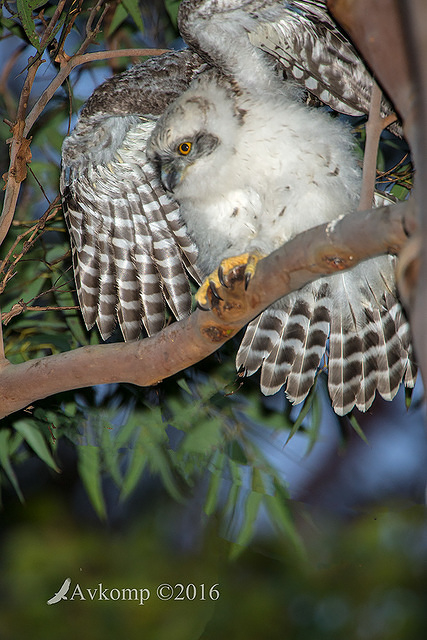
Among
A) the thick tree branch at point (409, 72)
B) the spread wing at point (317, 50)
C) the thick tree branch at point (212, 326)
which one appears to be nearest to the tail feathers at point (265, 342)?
the thick tree branch at point (212, 326)

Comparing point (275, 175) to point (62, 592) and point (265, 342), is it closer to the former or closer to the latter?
point (265, 342)

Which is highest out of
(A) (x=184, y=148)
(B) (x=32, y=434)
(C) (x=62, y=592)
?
(A) (x=184, y=148)

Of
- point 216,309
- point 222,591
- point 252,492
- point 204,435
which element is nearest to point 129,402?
point 204,435

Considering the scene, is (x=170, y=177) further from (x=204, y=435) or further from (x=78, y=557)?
(x=78, y=557)

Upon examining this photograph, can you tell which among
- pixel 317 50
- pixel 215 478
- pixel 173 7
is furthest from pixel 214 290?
pixel 173 7

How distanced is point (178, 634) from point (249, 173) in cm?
282

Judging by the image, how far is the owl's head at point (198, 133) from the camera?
186 cm

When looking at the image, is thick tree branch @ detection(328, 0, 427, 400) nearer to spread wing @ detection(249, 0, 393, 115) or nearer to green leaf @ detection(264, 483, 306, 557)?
spread wing @ detection(249, 0, 393, 115)

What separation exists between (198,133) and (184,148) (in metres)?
0.07

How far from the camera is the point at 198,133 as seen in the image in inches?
74.4

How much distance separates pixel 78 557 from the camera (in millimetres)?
3973

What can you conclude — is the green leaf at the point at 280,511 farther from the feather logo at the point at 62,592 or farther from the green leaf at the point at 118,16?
the green leaf at the point at 118,16

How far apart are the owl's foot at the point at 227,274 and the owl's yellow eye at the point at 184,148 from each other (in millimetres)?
377

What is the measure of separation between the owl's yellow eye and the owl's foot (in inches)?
14.9
